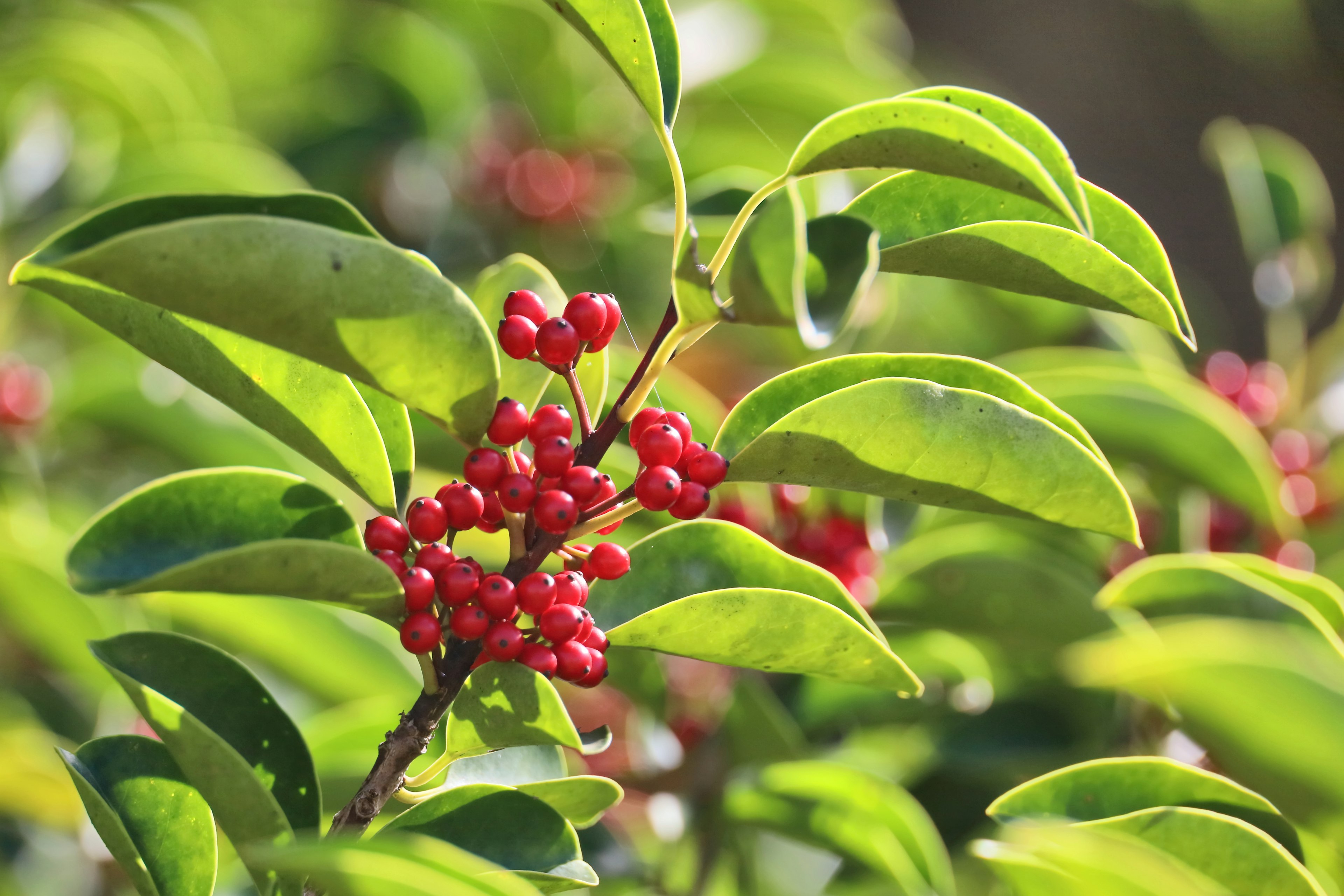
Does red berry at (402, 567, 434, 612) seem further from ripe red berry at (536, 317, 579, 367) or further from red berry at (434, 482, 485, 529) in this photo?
ripe red berry at (536, 317, 579, 367)

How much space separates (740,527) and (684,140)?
141 cm

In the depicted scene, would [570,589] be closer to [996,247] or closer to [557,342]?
[557,342]

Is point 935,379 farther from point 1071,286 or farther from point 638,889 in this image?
point 638,889

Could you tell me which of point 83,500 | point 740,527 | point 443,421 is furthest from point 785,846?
point 83,500

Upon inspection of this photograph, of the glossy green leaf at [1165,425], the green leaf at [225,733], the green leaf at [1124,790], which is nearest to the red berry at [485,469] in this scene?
the green leaf at [225,733]

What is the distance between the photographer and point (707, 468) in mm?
765

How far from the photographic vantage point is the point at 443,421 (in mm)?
747

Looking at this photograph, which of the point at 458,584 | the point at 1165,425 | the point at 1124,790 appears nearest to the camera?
the point at 458,584

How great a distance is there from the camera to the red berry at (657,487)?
73 cm

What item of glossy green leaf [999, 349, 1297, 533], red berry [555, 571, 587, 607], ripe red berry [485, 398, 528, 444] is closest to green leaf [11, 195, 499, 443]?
ripe red berry [485, 398, 528, 444]

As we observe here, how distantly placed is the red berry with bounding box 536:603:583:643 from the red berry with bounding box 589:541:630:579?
0.17 ft

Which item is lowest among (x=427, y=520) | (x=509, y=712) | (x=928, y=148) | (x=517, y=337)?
(x=509, y=712)

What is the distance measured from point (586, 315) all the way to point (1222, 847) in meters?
0.60

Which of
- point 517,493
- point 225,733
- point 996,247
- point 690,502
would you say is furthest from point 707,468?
point 225,733
